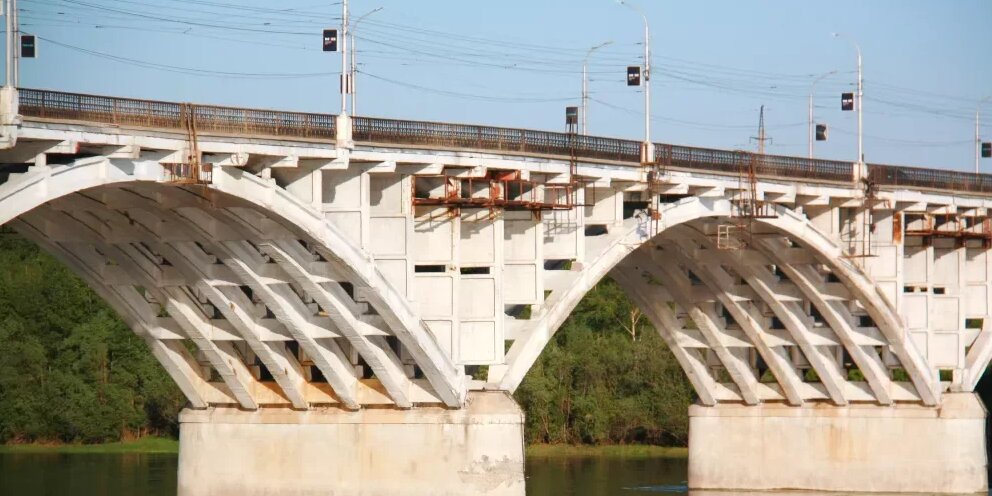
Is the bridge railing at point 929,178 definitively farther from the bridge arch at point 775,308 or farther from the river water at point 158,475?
the river water at point 158,475

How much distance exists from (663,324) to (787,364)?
4827 mm

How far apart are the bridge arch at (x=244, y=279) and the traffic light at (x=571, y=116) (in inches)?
323

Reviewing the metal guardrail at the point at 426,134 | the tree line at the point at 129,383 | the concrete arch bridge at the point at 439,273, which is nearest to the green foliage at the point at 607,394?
the tree line at the point at 129,383

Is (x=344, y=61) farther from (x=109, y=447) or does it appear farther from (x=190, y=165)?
(x=109, y=447)

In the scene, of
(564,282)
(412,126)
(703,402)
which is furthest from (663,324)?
(412,126)

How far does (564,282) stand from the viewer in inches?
2251

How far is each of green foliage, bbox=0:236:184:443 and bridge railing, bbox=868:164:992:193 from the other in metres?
42.8

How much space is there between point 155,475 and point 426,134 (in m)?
38.6

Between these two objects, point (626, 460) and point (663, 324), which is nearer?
point (663, 324)

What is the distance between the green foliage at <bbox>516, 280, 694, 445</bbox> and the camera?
101 m

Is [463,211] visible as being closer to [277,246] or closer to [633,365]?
[277,246]

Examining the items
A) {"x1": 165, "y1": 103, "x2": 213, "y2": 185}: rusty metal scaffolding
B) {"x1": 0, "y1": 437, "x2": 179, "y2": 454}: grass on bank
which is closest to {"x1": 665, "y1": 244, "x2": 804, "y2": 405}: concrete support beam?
{"x1": 165, "y1": 103, "x2": 213, "y2": 185}: rusty metal scaffolding

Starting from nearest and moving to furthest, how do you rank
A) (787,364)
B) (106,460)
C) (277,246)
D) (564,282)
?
(277,246) < (564,282) < (787,364) < (106,460)

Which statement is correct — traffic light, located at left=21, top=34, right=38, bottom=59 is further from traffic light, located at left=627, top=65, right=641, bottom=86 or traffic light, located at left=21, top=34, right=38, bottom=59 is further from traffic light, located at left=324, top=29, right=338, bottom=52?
traffic light, located at left=627, top=65, right=641, bottom=86
